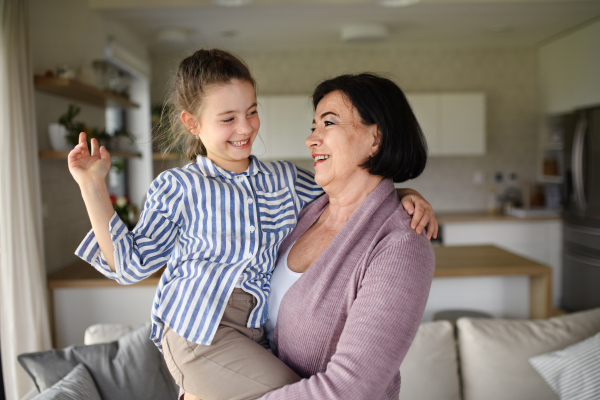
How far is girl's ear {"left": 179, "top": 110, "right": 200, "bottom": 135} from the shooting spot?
4.06ft

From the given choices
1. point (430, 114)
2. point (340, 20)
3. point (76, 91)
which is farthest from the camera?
point (430, 114)

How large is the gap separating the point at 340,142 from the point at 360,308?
0.47 m

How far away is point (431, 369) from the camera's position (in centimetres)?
210

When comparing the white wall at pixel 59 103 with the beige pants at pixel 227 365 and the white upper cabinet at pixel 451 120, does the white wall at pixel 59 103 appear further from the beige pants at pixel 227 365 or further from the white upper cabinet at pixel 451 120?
the white upper cabinet at pixel 451 120

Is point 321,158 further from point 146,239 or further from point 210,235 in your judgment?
point 146,239

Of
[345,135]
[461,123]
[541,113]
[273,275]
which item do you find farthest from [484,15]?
[273,275]

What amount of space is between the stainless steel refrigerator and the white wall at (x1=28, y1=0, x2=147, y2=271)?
4119 millimetres

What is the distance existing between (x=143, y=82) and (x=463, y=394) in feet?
14.3

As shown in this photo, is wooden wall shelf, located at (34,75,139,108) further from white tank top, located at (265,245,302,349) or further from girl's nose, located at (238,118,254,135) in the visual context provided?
white tank top, located at (265,245,302,349)

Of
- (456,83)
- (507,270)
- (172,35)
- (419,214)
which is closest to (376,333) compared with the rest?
(419,214)

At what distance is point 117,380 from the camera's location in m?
1.96

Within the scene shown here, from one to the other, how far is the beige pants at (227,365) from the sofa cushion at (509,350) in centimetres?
139

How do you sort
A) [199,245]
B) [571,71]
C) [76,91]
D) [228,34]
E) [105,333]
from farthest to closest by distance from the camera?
1. [571,71]
2. [228,34]
3. [76,91]
4. [105,333]
5. [199,245]

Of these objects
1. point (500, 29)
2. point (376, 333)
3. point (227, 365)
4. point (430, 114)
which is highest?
point (500, 29)
